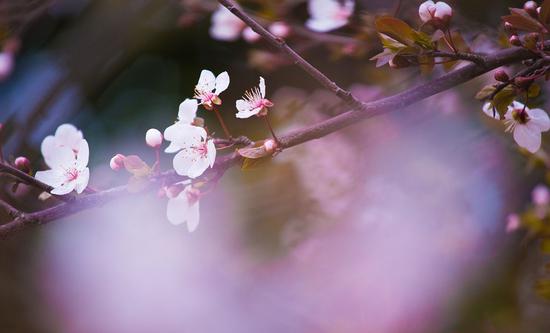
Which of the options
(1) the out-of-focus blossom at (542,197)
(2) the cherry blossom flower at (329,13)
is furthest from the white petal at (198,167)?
(1) the out-of-focus blossom at (542,197)

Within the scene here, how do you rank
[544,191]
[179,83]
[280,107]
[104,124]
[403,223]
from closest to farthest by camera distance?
1. [544,191]
2. [280,107]
3. [403,223]
4. [104,124]
5. [179,83]

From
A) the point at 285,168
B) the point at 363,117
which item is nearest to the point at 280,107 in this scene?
the point at 285,168

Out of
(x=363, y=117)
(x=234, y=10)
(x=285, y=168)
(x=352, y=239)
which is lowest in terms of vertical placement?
(x=352, y=239)

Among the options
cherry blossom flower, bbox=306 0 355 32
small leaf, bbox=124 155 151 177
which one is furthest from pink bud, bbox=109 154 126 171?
cherry blossom flower, bbox=306 0 355 32

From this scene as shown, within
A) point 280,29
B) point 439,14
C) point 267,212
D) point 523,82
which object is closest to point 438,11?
point 439,14

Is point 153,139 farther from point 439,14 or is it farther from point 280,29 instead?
point 280,29

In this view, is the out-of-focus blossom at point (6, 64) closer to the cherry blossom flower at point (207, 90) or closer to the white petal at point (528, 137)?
the cherry blossom flower at point (207, 90)

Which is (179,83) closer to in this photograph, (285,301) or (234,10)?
(285,301)

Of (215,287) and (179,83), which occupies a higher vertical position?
(179,83)

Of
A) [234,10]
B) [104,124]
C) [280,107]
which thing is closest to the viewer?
[234,10]
